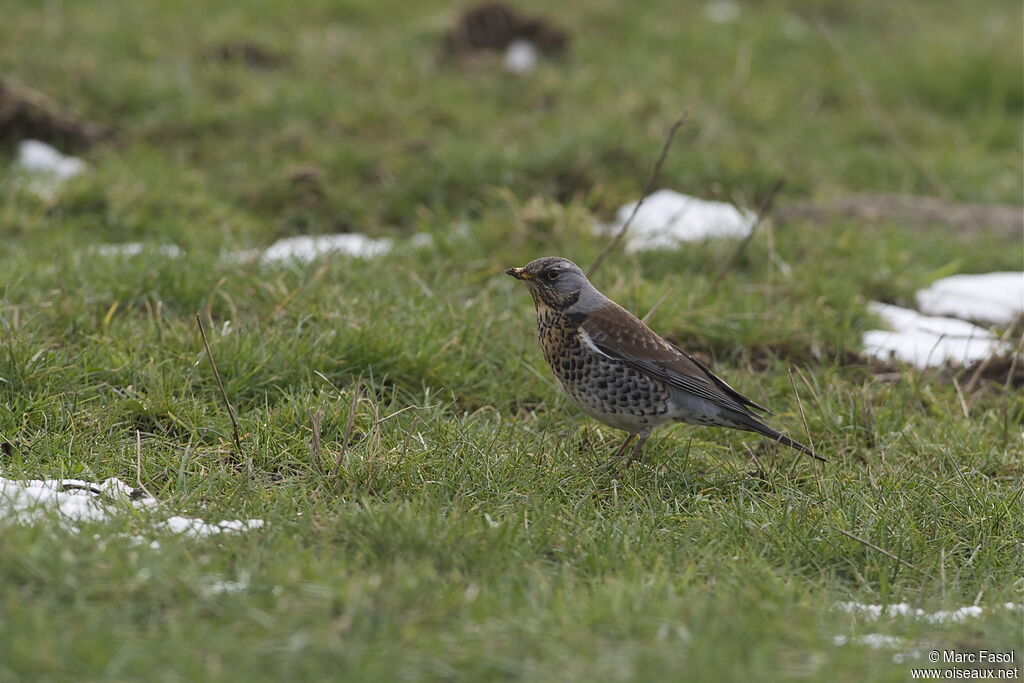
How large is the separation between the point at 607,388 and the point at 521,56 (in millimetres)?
6003

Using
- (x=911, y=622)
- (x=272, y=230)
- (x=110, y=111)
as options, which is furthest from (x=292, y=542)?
(x=110, y=111)

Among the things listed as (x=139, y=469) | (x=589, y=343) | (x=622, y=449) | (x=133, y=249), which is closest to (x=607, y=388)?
(x=589, y=343)

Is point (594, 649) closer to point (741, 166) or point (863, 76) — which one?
point (741, 166)

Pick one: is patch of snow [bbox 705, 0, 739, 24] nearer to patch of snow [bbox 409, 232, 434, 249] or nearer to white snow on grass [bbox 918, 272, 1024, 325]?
white snow on grass [bbox 918, 272, 1024, 325]

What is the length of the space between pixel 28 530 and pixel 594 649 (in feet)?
5.56

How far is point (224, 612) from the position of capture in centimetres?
316

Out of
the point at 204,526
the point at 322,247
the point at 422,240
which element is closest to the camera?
the point at 204,526

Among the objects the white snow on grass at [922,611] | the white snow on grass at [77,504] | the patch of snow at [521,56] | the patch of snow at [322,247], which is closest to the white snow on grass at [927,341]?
the white snow on grass at [922,611]

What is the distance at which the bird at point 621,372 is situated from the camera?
15.1 feet

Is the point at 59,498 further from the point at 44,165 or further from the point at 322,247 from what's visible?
the point at 44,165

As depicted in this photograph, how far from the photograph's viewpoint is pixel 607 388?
4602 millimetres

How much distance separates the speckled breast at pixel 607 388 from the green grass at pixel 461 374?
0.23 metres

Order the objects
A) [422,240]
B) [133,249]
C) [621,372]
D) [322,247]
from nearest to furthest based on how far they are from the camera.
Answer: [621,372], [133,249], [322,247], [422,240]

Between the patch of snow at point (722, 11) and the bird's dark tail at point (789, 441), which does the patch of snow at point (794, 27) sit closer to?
the patch of snow at point (722, 11)
